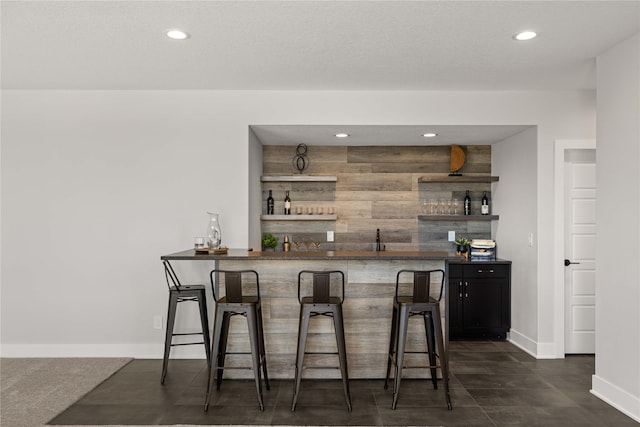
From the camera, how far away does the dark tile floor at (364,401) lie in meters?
3.13

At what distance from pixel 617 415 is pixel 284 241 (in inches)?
145

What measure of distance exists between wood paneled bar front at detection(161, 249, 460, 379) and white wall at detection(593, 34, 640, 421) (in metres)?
1.17

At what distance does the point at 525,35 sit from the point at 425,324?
2228 millimetres

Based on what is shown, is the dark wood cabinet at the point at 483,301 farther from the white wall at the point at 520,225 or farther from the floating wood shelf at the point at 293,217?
the floating wood shelf at the point at 293,217

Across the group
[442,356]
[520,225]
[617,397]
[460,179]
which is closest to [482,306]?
[520,225]

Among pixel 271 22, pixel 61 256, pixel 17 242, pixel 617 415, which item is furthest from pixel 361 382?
pixel 17 242

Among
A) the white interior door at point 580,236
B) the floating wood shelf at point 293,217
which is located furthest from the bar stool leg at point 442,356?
the floating wood shelf at point 293,217

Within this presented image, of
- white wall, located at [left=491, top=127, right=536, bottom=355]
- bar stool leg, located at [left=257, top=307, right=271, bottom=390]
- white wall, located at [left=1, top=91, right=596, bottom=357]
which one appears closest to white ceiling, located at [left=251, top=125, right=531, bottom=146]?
white wall, located at [left=491, top=127, right=536, bottom=355]

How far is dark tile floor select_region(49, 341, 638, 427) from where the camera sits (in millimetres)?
3135

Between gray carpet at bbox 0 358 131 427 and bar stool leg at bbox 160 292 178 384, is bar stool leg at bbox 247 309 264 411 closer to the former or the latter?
bar stool leg at bbox 160 292 178 384

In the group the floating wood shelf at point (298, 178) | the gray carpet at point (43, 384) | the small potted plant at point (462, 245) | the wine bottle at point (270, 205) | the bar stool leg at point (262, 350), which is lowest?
the gray carpet at point (43, 384)

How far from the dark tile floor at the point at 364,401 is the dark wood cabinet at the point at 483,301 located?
941mm

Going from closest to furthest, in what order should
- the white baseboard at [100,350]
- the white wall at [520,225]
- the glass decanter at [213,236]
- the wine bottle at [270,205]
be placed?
the glass decanter at [213,236]
the white baseboard at [100,350]
the white wall at [520,225]
the wine bottle at [270,205]

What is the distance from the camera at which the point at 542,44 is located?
334cm
